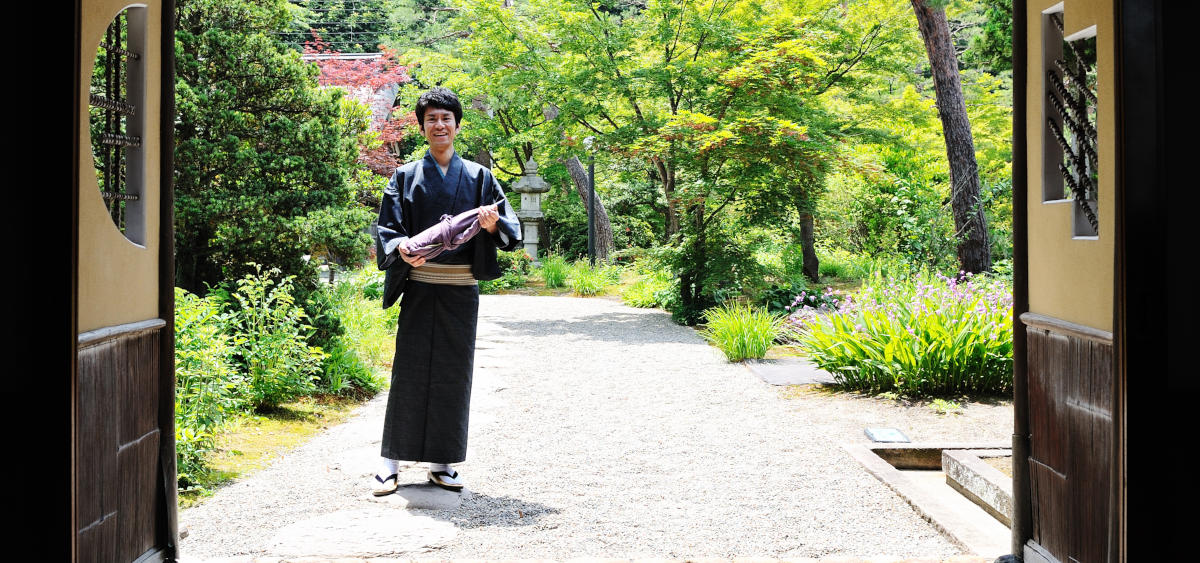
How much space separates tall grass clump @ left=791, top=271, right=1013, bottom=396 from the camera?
6.29 meters

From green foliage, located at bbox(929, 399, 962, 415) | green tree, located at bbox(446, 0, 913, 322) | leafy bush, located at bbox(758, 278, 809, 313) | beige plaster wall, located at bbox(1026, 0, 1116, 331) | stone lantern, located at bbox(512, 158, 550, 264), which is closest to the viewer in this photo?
beige plaster wall, located at bbox(1026, 0, 1116, 331)

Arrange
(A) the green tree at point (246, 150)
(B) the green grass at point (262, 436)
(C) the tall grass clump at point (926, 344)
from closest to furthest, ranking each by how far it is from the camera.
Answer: (B) the green grass at point (262, 436)
(A) the green tree at point (246, 150)
(C) the tall grass clump at point (926, 344)

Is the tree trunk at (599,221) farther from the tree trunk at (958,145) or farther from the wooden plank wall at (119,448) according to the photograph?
the wooden plank wall at (119,448)

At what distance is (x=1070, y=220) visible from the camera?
2.75 m

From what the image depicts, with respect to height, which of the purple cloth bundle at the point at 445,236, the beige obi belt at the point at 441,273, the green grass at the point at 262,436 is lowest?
the green grass at the point at 262,436

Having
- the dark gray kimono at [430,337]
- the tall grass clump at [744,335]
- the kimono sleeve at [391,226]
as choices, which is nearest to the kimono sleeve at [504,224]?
the dark gray kimono at [430,337]

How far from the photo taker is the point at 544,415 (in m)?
6.24

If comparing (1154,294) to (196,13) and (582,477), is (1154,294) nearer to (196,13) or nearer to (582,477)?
(582,477)

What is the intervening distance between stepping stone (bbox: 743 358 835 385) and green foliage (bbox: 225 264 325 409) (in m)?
3.48

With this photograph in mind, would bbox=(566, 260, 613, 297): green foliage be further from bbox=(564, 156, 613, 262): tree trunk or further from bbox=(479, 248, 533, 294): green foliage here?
bbox=(564, 156, 613, 262): tree trunk

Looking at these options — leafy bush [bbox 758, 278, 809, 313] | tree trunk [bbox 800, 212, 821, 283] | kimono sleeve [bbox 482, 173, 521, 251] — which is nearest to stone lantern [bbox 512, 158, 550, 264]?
tree trunk [bbox 800, 212, 821, 283]

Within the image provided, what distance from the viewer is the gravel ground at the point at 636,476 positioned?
138 inches

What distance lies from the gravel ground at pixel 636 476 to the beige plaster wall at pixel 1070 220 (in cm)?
108

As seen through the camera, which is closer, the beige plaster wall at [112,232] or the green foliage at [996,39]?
the beige plaster wall at [112,232]
